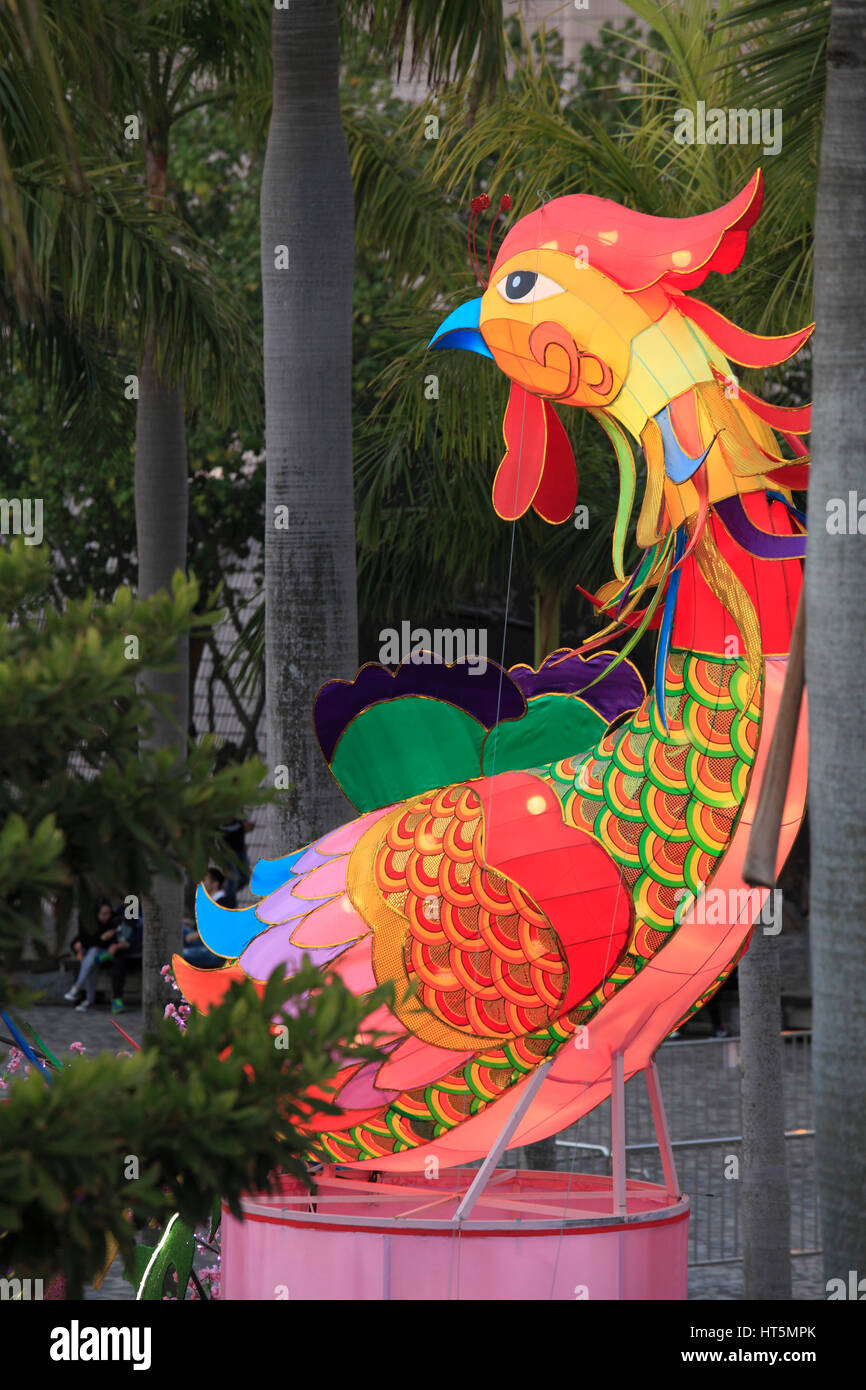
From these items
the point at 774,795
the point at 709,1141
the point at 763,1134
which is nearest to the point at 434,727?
the point at 774,795

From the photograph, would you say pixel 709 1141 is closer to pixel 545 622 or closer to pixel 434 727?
pixel 545 622

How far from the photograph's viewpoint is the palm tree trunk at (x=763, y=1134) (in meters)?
8.80

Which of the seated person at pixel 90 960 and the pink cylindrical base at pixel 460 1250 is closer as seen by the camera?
the pink cylindrical base at pixel 460 1250

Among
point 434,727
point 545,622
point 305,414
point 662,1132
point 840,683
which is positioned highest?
point 305,414

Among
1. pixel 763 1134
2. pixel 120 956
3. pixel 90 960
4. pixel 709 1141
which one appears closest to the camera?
pixel 763 1134

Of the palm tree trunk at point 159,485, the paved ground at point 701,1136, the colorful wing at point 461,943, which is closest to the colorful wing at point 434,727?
the colorful wing at point 461,943

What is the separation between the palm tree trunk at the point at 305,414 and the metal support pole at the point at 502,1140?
1927 mm

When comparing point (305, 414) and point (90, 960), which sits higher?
point (305, 414)

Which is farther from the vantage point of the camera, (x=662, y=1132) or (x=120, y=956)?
(x=120, y=956)

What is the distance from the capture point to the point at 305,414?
24.1ft

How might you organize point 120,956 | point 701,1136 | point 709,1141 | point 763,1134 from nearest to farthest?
point 763,1134 → point 709,1141 → point 701,1136 → point 120,956

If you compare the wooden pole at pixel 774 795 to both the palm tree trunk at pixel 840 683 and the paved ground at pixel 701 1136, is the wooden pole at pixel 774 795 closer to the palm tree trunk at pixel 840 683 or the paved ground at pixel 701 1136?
the palm tree trunk at pixel 840 683

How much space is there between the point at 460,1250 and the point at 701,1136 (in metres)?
8.43
